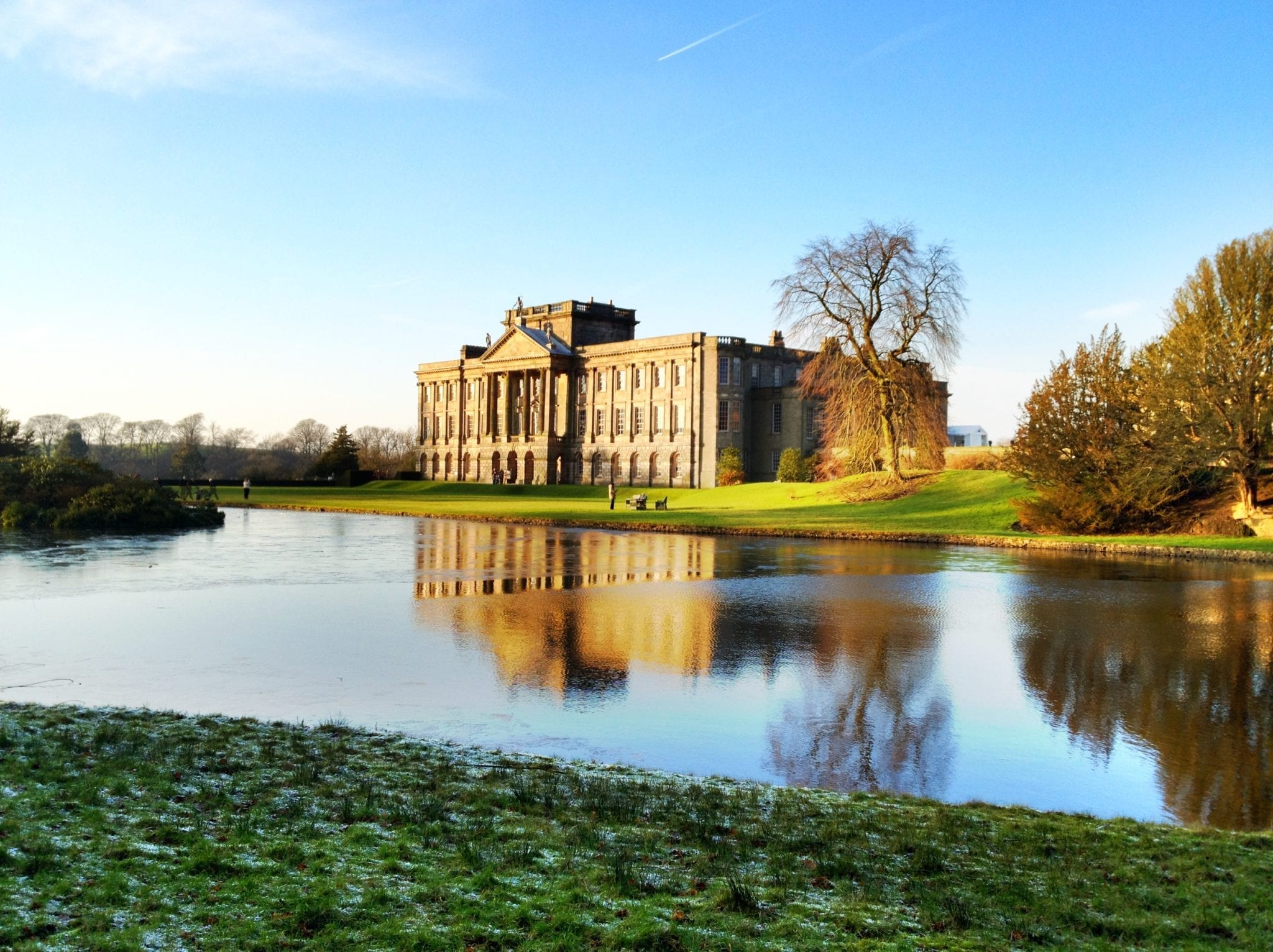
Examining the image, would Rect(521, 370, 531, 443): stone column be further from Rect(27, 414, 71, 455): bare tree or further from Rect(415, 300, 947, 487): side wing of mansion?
Rect(27, 414, 71, 455): bare tree

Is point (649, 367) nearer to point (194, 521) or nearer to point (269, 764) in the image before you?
point (194, 521)

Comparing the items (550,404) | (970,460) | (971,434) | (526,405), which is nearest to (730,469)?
(970,460)

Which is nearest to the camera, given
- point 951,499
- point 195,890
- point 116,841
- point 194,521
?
point 195,890

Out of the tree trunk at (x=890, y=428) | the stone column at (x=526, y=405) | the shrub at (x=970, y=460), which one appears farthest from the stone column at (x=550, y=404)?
the tree trunk at (x=890, y=428)

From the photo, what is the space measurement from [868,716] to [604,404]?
263 feet

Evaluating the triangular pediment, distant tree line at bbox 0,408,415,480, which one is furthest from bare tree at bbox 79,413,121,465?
the triangular pediment

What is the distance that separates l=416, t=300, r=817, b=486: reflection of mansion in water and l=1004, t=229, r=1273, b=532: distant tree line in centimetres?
3596

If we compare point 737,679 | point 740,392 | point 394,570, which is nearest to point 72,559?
point 394,570

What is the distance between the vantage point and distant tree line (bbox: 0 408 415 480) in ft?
373

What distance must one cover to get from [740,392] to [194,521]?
155 ft

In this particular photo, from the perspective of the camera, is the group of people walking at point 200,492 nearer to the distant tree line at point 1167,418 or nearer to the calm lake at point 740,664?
the calm lake at point 740,664

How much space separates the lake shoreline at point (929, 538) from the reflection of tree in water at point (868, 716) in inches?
727

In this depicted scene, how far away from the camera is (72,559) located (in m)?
26.9

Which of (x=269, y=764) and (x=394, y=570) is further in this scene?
(x=394, y=570)
